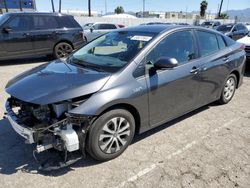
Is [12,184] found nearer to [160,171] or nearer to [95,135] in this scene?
[95,135]

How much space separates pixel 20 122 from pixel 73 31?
8.04m

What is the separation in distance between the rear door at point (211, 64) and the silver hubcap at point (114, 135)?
171 cm

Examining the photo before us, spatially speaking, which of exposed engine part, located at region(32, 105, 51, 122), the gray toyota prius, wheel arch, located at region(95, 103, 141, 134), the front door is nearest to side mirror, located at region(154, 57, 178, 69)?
the gray toyota prius

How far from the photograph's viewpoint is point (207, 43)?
4680mm

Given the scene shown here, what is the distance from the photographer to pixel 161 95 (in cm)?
374

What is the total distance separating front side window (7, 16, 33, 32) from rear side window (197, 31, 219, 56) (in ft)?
23.3

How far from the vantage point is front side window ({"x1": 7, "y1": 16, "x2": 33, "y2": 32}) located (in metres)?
9.30

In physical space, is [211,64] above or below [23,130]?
above

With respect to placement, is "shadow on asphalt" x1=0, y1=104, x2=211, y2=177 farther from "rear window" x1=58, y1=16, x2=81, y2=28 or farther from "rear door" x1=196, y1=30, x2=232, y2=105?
"rear window" x1=58, y1=16, x2=81, y2=28

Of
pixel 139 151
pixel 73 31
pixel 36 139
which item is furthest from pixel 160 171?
pixel 73 31

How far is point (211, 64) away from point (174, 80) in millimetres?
1106

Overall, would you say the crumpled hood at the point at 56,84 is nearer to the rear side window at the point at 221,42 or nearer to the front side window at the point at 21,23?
the rear side window at the point at 221,42

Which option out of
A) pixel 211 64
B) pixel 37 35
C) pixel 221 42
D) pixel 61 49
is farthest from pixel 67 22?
pixel 211 64

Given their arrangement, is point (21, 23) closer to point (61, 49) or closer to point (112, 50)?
point (61, 49)
